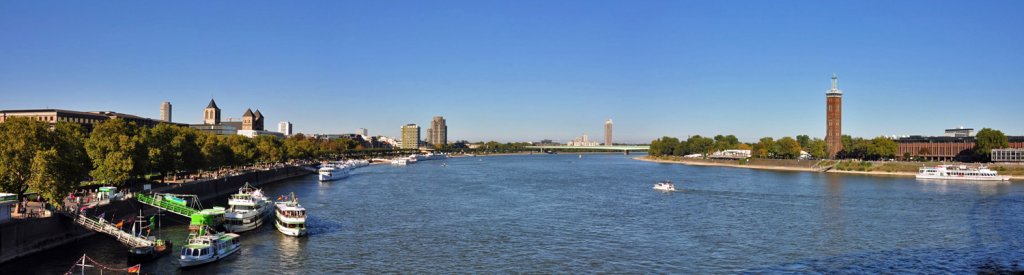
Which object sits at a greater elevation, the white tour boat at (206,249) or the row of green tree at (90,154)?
the row of green tree at (90,154)

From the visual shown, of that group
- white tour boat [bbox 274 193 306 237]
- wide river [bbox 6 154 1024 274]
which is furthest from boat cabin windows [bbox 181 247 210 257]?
white tour boat [bbox 274 193 306 237]

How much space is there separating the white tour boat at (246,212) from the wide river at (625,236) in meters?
1.14

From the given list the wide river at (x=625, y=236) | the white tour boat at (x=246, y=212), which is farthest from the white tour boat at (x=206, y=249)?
the white tour boat at (x=246, y=212)

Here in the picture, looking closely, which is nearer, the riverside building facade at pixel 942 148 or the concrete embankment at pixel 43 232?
the concrete embankment at pixel 43 232

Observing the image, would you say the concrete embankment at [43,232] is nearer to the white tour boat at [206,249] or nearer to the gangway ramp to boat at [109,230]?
the gangway ramp to boat at [109,230]

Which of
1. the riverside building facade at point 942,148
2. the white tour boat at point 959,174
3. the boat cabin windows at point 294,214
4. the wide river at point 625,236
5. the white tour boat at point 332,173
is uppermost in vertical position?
the riverside building facade at point 942,148

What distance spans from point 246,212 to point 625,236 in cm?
3089

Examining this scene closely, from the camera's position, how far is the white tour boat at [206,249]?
1631 inches

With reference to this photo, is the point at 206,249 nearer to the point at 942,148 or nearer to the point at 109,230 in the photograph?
the point at 109,230

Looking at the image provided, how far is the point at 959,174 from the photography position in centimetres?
12888

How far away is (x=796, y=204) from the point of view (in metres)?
80.0

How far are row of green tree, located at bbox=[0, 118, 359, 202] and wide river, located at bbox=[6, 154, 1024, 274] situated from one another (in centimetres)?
563

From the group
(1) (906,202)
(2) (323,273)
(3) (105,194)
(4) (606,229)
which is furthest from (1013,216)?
(3) (105,194)

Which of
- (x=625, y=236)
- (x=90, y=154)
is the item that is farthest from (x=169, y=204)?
(x=625, y=236)
